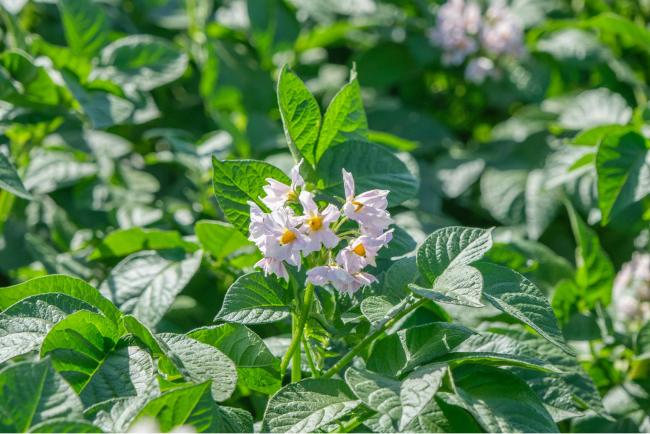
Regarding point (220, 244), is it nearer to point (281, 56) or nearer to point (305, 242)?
point (305, 242)

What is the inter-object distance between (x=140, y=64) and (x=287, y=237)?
28.3 inches

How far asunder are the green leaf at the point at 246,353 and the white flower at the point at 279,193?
0.15 m

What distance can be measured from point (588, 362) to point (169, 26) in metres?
1.35

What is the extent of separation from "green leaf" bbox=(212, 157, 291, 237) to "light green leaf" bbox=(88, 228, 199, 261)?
319mm

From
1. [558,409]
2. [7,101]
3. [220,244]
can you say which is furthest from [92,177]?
[558,409]

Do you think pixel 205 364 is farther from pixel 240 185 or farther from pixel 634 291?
pixel 634 291

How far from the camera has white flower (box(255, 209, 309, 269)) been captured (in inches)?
24.2

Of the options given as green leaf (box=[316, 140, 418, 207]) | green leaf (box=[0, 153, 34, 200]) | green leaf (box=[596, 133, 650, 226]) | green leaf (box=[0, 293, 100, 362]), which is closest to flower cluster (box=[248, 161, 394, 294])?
green leaf (box=[316, 140, 418, 207])

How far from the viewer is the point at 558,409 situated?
0.74 metres

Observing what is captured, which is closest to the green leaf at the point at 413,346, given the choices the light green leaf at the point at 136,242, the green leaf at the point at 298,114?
the green leaf at the point at 298,114

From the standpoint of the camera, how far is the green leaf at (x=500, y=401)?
59 centimetres

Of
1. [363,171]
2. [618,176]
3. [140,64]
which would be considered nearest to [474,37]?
[618,176]

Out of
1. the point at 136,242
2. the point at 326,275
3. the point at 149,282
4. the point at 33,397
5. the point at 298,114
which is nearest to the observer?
the point at 33,397

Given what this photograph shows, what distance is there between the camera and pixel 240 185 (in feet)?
2.29
